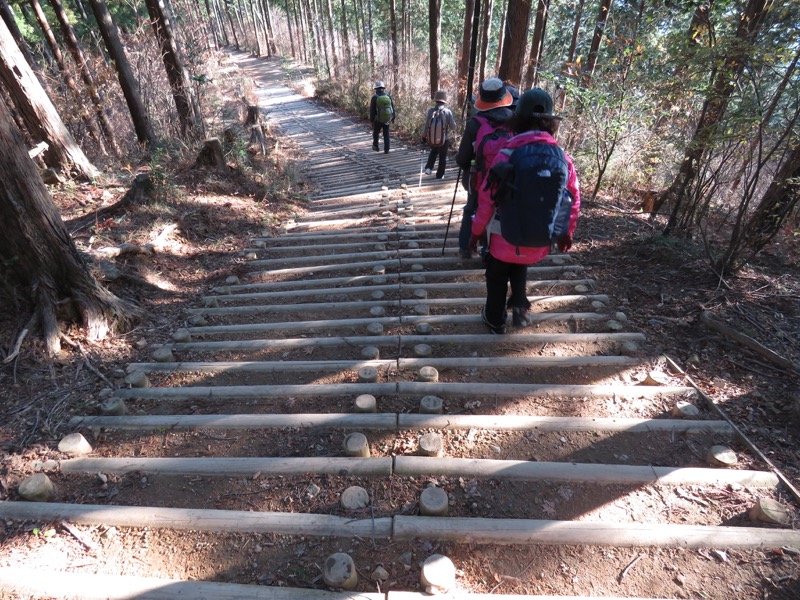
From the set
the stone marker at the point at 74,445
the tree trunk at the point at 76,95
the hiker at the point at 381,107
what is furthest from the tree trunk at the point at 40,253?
the hiker at the point at 381,107

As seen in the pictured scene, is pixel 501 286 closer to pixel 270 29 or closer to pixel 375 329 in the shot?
pixel 375 329

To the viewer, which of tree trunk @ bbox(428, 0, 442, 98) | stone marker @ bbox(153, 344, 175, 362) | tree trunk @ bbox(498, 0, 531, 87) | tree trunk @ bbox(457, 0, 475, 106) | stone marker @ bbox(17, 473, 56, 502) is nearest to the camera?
stone marker @ bbox(17, 473, 56, 502)

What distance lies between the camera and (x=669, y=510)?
1917mm

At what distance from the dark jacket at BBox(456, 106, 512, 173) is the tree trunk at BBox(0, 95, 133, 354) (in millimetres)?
3362

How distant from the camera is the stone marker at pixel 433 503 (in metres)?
1.83

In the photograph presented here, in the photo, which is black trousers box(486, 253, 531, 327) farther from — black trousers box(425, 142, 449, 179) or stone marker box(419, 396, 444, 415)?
black trousers box(425, 142, 449, 179)

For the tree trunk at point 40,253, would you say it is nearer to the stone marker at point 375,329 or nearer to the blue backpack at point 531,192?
the stone marker at point 375,329

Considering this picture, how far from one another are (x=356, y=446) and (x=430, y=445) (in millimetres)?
399

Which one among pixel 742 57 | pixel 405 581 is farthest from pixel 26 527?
pixel 742 57

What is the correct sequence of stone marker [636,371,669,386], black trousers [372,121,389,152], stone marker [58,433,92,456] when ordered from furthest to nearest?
black trousers [372,121,389,152], stone marker [636,371,669,386], stone marker [58,433,92,456]

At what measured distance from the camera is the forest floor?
2.34m

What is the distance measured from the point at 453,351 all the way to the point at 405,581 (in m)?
1.72

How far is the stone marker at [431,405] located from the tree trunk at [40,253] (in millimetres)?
2725

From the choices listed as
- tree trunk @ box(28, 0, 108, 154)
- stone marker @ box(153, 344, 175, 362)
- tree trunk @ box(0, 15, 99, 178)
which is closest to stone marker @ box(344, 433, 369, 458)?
stone marker @ box(153, 344, 175, 362)
